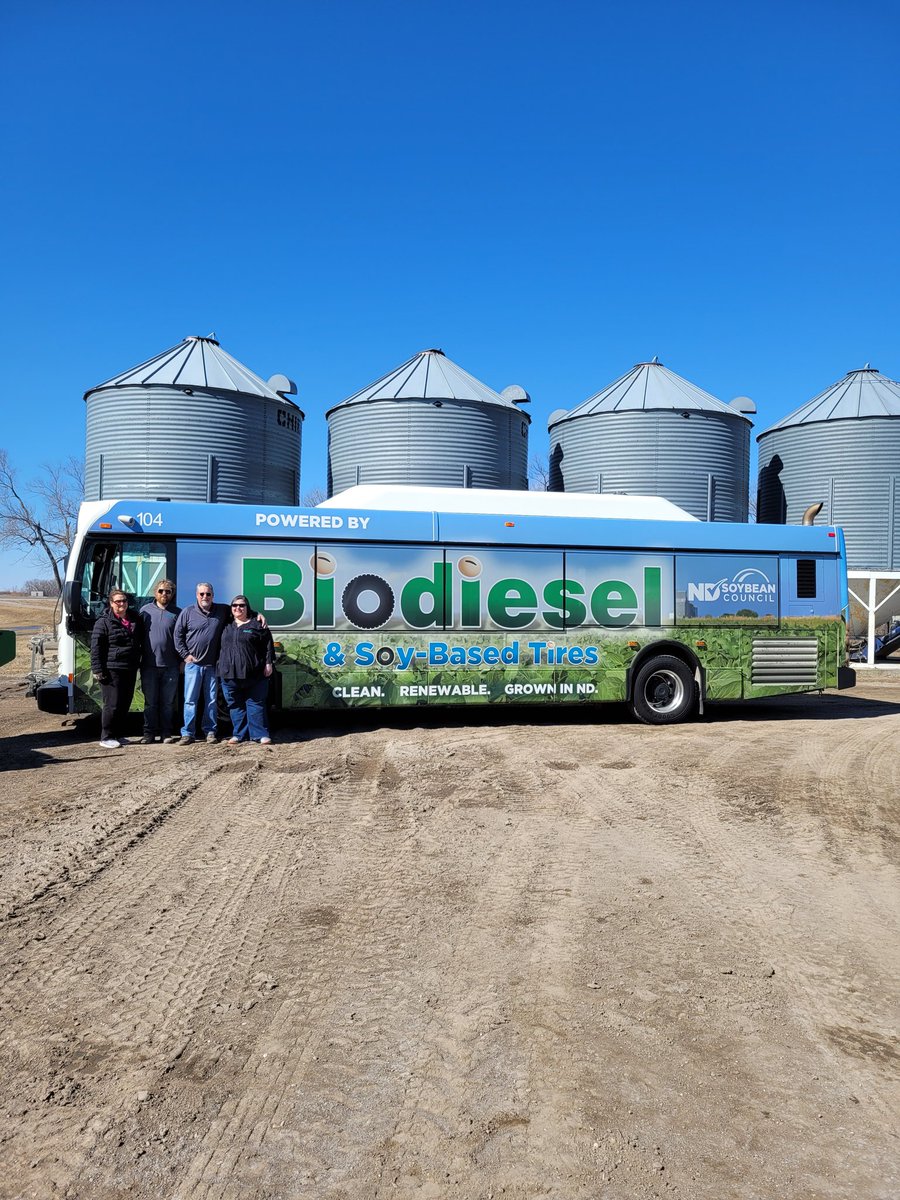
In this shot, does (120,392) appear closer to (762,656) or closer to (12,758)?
(12,758)

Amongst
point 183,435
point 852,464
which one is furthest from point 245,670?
point 852,464

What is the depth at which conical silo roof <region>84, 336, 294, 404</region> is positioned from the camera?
2138cm

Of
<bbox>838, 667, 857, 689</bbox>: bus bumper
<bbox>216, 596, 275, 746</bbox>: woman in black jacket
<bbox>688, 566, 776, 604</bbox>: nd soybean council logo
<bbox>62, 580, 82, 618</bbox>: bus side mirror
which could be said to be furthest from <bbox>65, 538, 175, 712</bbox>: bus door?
<bbox>838, 667, 857, 689</bbox>: bus bumper

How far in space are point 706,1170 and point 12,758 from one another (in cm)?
816

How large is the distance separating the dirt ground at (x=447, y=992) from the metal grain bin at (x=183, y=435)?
→ 47.0ft

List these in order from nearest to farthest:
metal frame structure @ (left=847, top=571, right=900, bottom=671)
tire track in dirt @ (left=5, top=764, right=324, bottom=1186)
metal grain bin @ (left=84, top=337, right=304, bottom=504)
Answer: tire track in dirt @ (left=5, top=764, right=324, bottom=1186)
metal grain bin @ (left=84, top=337, right=304, bottom=504)
metal frame structure @ (left=847, top=571, right=900, bottom=671)

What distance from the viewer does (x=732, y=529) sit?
1247 centimetres

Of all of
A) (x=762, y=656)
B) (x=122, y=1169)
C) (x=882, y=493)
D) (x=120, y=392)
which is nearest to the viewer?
(x=122, y=1169)

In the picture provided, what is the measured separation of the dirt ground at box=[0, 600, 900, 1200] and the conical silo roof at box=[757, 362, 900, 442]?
19869 mm

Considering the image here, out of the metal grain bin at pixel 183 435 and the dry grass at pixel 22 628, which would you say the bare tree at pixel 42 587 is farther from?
the metal grain bin at pixel 183 435

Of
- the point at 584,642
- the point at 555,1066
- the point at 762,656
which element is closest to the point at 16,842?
the point at 555,1066

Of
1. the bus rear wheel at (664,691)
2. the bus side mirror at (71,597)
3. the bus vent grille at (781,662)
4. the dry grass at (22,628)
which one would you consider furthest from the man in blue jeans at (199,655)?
the dry grass at (22,628)

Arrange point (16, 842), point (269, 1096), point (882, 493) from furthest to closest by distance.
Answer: point (882, 493)
point (16, 842)
point (269, 1096)

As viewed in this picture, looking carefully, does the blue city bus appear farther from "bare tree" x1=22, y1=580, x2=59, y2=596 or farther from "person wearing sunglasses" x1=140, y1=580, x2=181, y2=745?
"bare tree" x1=22, y1=580, x2=59, y2=596
